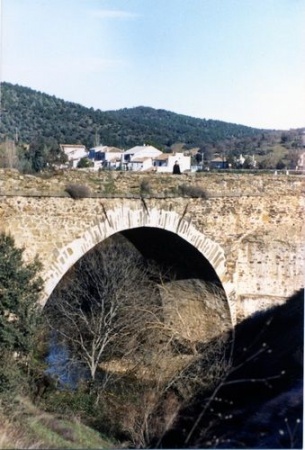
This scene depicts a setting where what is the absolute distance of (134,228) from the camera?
34.6 ft

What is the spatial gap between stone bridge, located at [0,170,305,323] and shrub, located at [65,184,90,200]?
59 mm

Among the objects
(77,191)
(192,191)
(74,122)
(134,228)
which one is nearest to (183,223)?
(192,191)

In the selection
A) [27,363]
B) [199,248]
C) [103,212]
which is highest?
[103,212]

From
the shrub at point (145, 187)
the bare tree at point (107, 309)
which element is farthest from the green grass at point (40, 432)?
the shrub at point (145, 187)

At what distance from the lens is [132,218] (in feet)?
33.8

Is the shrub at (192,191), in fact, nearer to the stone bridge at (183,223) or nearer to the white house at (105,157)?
the stone bridge at (183,223)

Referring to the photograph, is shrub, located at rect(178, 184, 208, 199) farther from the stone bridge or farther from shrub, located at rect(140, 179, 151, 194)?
shrub, located at rect(140, 179, 151, 194)

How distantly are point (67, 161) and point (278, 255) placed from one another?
821cm

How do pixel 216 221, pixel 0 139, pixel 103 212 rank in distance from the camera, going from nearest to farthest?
pixel 103 212
pixel 216 221
pixel 0 139

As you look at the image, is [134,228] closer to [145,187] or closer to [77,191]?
[145,187]

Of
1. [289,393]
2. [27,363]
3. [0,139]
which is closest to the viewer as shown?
[27,363]

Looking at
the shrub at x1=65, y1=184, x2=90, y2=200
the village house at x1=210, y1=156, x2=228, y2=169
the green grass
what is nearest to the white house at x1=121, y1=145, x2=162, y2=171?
the village house at x1=210, y1=156, x2=228, y2=169

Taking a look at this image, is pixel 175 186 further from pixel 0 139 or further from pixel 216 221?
pixel 0 139

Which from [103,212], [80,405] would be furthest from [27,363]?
[103,212]
